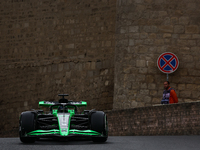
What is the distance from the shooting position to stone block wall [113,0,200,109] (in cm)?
1783

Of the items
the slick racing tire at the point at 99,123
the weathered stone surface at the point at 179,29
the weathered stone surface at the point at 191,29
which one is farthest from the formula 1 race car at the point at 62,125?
the weathered stone surface at the point at 191,29

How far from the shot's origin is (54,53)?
2291 cm

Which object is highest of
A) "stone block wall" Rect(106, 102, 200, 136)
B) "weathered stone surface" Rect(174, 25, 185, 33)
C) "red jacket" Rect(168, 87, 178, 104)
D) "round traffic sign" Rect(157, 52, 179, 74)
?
"weathered stone surface" Rect(174, 25, 185, 33)

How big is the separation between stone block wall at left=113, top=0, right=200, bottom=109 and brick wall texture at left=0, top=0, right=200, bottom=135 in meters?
0.03

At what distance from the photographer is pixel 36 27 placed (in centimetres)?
2416

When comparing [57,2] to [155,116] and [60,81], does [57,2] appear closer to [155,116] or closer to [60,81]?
[60,81]

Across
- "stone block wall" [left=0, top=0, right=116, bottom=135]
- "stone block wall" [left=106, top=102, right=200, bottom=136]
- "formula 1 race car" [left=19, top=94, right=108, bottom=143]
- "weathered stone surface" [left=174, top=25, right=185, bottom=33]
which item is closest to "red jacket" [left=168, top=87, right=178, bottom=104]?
"stone block wall" [left=106, top=102, right=200, bottom=136]

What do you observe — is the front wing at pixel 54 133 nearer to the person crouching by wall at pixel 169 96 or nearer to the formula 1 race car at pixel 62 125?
the formula 1 race car at pixel 62 125

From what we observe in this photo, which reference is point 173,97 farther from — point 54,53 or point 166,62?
point 54,53

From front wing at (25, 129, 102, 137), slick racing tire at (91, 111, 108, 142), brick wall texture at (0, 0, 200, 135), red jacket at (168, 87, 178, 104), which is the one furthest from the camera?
brick wall texture at (0, 0, 200, 135)

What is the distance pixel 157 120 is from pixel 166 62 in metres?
3.51

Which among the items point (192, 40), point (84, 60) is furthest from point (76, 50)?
point (192, 40)

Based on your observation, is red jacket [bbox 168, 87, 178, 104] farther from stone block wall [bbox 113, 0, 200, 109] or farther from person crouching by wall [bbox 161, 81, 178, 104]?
stone block wall [bbox 113, 0, 200, 109]

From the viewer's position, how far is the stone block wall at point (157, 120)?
13.8m
